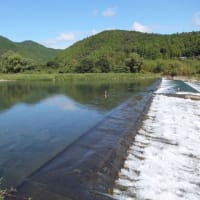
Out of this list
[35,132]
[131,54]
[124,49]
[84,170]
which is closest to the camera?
[84,170]

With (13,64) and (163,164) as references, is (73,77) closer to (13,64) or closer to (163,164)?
(13,64)

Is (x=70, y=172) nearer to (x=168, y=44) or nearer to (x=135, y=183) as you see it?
(x=135, y=183)

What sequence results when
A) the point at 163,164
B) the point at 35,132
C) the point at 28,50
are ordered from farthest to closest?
the point at 28,50 → the point at 35,132 → the point at 163,164

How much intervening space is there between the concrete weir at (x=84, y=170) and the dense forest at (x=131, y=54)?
2614 inches

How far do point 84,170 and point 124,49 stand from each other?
106479 mm

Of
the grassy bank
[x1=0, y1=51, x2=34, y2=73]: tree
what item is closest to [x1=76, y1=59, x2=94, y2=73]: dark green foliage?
the grassy bank

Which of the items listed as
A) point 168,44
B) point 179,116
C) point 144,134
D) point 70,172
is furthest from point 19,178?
point 168,44

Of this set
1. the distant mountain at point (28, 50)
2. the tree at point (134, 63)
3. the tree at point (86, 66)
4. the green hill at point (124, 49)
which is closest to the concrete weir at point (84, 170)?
the tree at point (134, 63)

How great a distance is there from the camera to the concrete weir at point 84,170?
19.2 ft

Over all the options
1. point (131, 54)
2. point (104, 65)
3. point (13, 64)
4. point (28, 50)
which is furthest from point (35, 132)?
point (28, 50)

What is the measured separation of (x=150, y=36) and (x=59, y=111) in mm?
113020

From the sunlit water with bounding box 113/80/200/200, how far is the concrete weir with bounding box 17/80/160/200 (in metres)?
0.33

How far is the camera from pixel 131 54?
78625 mm

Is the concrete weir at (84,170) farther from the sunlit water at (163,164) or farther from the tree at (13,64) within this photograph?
the tree at (13,64)
